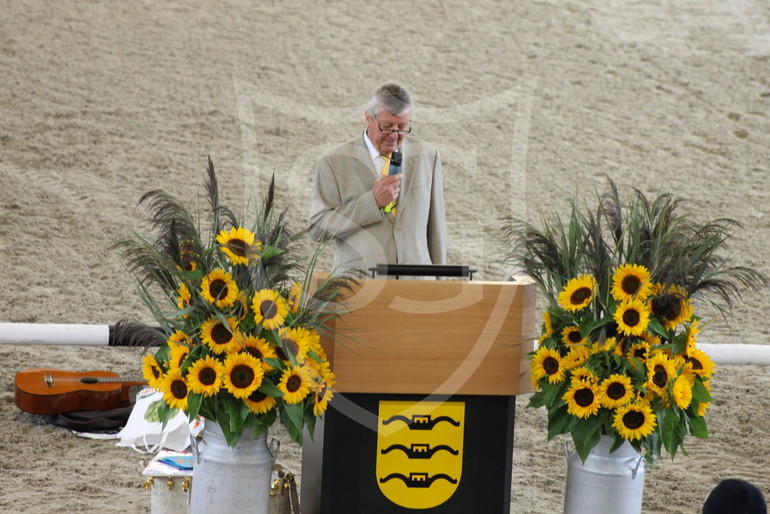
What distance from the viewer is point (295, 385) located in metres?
2.66

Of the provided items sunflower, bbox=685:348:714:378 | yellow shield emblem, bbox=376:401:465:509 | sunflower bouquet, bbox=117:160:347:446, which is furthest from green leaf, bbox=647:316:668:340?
sunflower bouquet, bbox=117:160:347:446

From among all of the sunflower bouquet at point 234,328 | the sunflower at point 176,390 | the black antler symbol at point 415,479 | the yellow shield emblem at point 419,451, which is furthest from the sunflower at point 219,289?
the black antler symbol at point 415,479

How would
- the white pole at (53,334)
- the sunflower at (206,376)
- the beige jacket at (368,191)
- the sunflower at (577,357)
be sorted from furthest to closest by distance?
the white pole at (53,334) < the beige jacket at (368,191) < the sunflower at (577,357) < the sunflower at (206,376)

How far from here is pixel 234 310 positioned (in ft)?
8.77

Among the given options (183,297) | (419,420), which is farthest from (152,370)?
(419,420)

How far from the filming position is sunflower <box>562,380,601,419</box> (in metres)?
2.78

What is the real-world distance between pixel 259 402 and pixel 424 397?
44cm

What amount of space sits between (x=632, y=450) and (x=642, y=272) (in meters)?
0.51

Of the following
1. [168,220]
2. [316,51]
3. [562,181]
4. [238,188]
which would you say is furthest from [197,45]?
[168,220]

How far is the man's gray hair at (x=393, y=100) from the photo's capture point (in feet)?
10.8

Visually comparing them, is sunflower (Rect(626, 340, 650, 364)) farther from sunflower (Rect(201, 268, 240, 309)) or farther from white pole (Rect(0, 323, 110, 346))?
white pole (Rect(0, 323, 110, 346))

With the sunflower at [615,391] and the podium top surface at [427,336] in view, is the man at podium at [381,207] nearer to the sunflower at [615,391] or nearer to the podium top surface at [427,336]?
the podium top surface at [427,336]

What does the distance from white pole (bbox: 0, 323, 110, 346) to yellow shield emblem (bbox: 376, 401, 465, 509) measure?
2181 millimetres

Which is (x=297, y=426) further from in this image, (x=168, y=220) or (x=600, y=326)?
(x=600, y=326)
